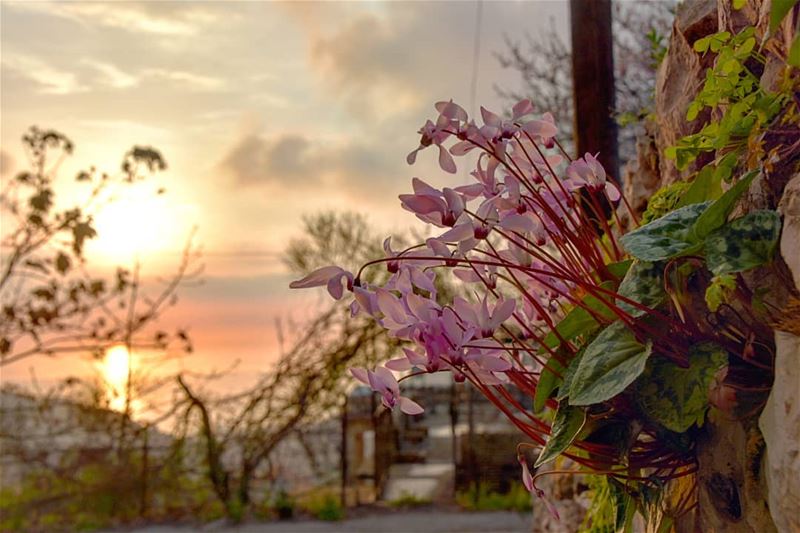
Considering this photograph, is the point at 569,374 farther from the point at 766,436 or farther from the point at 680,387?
the point at 766,436

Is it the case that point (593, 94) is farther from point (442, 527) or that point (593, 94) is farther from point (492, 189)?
point (442, 527)

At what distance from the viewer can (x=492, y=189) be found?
169cm

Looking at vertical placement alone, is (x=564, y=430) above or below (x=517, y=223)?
below

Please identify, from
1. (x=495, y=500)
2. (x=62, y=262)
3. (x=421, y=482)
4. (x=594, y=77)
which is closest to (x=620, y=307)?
(x=594, y=77)

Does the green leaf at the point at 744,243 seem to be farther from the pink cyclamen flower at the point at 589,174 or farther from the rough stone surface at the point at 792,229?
the pink cyclamen flower at the point at 589,174

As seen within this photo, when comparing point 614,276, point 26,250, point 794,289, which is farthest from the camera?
point 26,250

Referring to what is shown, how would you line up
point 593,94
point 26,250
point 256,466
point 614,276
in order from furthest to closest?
point 256,466
point 26,250
point 593,94
point 614,276

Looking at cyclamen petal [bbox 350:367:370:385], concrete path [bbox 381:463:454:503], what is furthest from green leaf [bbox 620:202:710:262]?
concrete path [bbox 381:463:454:503]

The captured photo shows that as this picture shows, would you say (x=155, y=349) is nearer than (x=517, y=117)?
No

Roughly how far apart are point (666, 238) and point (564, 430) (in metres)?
0.38

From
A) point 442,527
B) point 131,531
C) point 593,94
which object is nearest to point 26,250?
point 131,531

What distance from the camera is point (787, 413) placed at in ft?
4.19

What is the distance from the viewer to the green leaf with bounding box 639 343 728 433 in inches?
56.6

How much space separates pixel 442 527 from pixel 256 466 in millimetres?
2385
